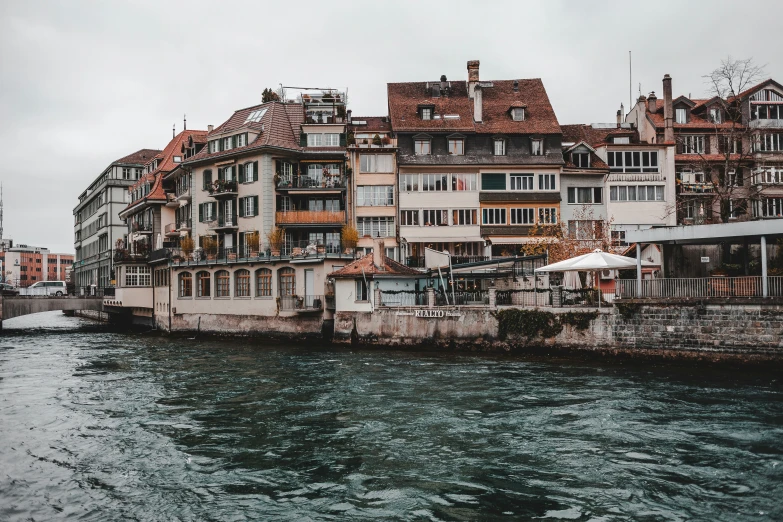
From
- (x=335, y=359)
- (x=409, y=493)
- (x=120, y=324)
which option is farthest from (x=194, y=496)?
(x=120, y=324)

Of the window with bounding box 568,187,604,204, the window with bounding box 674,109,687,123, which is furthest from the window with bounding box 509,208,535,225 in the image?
the window with bounding box 674,109,687,123

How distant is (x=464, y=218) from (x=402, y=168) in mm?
5939

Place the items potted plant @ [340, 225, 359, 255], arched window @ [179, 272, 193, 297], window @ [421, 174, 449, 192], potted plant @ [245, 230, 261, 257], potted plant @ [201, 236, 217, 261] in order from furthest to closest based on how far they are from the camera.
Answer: arched window @ [179, 272, 193, 297] < window @ [421, 174, 449, 192] < potted plant @ [201, 236, 217, 261] < potted plant @ [245, 230, 261, 257] < potted plant @ [340, 225, 359, 255]

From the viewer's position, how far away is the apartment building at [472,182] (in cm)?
4912

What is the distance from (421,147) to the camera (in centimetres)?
5038

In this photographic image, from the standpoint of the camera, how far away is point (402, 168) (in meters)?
49.5

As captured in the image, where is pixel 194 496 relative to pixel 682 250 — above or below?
below

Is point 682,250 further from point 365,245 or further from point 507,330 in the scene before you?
point 365,245

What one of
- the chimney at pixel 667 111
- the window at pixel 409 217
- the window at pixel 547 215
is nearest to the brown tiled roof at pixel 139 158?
the window at pixel 409 217

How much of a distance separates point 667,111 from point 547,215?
1359cm

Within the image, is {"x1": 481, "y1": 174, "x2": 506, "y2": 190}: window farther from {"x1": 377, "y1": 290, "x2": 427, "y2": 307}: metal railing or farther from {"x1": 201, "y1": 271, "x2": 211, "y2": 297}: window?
{"x1": 201, "y1": 271, "x2": 211, "y2": 297}: window

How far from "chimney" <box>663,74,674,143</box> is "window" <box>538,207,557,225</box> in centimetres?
1110

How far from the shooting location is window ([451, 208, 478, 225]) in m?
49.3

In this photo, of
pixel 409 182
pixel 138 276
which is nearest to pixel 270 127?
pixel 409 182
